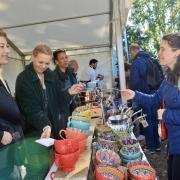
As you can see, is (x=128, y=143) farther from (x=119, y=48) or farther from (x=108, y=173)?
(x=119, y=48)

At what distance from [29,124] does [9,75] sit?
5.45 meters

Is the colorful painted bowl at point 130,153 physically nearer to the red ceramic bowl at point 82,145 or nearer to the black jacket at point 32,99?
the red ceramic bowl at point 82,145

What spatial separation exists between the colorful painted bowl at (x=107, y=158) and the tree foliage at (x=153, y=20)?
21123mm

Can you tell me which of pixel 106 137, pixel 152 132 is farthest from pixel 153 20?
pixel 106 137

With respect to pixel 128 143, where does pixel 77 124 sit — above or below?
above

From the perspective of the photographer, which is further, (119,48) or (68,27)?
(68,27)

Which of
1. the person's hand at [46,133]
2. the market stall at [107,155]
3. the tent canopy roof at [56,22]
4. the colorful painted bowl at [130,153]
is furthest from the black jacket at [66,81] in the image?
the tent canopy roof at [56,22]

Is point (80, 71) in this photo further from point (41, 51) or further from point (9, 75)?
point (41, 51)

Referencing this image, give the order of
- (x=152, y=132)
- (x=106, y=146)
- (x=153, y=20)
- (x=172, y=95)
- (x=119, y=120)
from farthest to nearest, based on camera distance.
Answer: (x=153, y=20) < (x=152, y=132) < (x=119, y=120) < (x=106, y=146) < (x=172, y=95)

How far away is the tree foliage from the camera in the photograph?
23.1 meters

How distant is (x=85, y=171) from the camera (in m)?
1.75

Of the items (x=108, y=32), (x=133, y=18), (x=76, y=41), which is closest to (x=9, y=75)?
(x=76, y=41)

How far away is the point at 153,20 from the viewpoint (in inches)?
932

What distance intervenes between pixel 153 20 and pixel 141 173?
22.9 m
